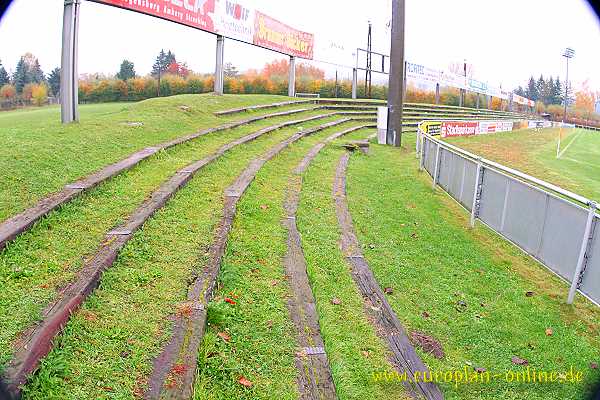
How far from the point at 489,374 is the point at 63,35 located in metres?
10.1

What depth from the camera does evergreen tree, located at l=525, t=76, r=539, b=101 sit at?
94.2m

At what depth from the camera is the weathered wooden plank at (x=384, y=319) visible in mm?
3547

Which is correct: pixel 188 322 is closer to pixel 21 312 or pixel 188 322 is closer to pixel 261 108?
pixel 21 312

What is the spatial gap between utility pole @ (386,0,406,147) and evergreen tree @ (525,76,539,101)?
88039 millimetres

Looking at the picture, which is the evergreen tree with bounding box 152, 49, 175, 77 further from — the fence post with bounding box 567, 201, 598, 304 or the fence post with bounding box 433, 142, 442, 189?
the fence post with bounding box 567, 201, 598, 304

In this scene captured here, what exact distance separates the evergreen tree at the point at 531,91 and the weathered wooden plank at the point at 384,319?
99.4m

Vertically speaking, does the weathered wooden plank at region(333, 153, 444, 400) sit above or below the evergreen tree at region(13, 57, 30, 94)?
below

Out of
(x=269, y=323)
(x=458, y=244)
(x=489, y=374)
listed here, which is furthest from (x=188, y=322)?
(x=458, y=244)

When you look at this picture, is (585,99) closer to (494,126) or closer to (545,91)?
(545,91)

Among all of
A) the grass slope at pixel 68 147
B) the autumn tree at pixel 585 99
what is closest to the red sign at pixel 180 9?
the grass slope at pixel 68 147

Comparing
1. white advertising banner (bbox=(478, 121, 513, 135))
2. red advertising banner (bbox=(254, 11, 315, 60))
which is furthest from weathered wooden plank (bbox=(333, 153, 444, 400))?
white advertising banner (bbox=(478, 121, 513, 135))

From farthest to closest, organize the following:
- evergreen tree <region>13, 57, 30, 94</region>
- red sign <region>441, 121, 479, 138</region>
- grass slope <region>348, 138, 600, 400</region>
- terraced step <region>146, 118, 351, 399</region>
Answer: evergreen tree <region>13, 57, 30, 94</region> → red sign <region>441, 121, 479, 138</region> → grass slope <region>348, 138, 600, 400</region> → terraced step <region>146, 118, 351, 399</region>

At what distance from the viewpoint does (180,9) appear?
14.9 meters

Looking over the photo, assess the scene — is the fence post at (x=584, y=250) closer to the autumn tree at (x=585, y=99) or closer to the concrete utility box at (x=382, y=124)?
the concrete utility box at (x=382, y=124)
